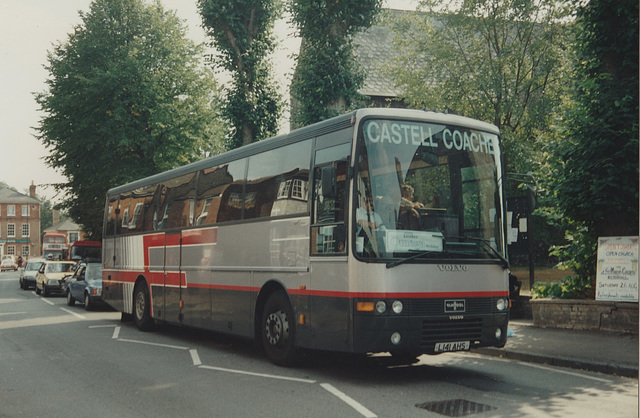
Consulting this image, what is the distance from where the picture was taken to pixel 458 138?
9.35 metres

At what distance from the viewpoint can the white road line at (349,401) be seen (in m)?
7.01

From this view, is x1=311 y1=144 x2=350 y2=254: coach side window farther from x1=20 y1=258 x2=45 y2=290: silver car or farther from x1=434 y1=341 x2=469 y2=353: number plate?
x1=20 y1=258 x2=45 y2=290: silver car

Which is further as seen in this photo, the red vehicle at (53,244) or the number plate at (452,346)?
the red vehicle at (53,244)

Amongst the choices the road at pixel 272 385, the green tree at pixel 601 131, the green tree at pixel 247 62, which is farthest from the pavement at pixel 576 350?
the green tree at pixel 247 62

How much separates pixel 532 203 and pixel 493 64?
36.7 ft

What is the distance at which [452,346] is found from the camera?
877 cm

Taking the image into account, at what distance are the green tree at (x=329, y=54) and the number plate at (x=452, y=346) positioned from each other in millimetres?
12947

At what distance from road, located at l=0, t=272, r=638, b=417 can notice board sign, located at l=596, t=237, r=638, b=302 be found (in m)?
3.08

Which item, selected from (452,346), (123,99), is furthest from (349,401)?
(123,99)

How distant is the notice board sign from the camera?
12414mm

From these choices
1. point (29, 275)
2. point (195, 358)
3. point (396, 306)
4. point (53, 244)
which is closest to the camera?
point (396, 306)

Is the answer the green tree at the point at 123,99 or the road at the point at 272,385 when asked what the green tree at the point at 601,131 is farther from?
the green tree at the point at 123,99

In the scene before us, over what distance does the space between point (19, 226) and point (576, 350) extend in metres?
136

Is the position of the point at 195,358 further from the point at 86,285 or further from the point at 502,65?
the point at 502,65
